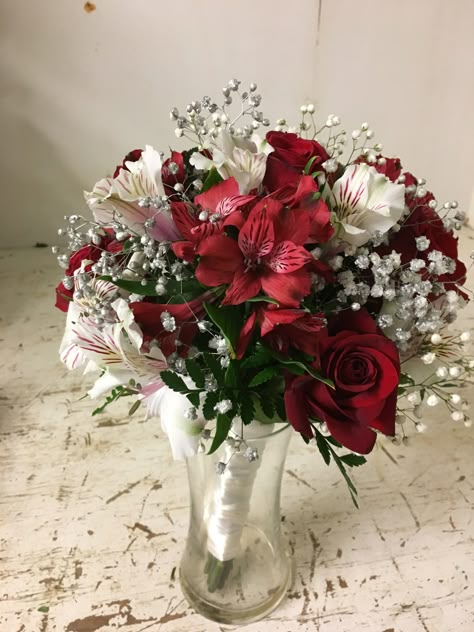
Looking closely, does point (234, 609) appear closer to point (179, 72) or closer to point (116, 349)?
point (116, 349)

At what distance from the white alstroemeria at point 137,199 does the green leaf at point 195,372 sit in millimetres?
107

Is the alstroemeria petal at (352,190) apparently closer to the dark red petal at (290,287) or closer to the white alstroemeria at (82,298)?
the dark red petal at (290,287)

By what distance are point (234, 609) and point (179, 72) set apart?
3.36 feet

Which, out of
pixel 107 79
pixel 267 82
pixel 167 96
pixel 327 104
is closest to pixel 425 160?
pixel 327 104

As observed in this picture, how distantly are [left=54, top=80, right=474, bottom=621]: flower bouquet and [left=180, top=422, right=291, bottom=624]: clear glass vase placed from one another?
0.31 ft

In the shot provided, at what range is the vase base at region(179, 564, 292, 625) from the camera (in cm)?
63

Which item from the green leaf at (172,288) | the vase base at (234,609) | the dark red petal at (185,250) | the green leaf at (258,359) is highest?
the dark red petal at (185,250)

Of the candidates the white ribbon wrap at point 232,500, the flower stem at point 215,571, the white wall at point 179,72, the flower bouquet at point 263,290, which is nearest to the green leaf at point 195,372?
the flower bouquet at point 263,290

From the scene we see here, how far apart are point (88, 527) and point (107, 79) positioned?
0.89m

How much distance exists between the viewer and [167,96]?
3.98 feet

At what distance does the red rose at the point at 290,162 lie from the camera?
1.50ft

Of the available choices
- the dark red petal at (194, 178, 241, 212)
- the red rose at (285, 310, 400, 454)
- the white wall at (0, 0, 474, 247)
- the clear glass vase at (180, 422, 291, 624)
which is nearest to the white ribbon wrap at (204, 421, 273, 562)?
the clear glass vase at (180, 422, 291, 624)

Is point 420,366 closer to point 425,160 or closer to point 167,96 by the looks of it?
point 167,96

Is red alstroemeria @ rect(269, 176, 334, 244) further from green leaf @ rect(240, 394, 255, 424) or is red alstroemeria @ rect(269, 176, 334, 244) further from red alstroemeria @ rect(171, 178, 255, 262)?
green leaf @ rect(240, 394, 255, 424)
